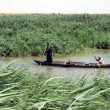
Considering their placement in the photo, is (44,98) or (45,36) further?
(45,36)

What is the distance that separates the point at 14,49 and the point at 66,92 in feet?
66.0

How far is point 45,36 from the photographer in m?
30.1

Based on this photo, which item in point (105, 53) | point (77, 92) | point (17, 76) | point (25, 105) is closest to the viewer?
point (25, 105)

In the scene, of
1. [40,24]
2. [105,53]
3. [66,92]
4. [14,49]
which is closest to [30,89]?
[66,92]

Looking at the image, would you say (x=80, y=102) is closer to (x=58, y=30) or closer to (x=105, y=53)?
(x=105, y=53)

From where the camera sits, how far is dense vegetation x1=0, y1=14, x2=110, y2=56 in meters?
27.2

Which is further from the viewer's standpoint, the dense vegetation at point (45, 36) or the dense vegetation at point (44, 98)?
the dense vegetation at point (45, 36)

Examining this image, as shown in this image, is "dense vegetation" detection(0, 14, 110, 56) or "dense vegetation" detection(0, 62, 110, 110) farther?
"dense vegetation" detection(0, 14, 110, 56)

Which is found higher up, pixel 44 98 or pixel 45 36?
pixel 44 98

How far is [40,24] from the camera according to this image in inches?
1474

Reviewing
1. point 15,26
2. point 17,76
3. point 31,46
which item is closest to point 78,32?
point 15,26

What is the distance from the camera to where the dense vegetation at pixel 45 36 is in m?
27.2

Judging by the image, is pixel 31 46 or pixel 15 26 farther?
pixel 15 26

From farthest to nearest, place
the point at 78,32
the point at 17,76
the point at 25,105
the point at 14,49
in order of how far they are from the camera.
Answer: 1. the point at 78,32
2. the point at 14,49
3. the point at 17,76
4. the point at 25,105
